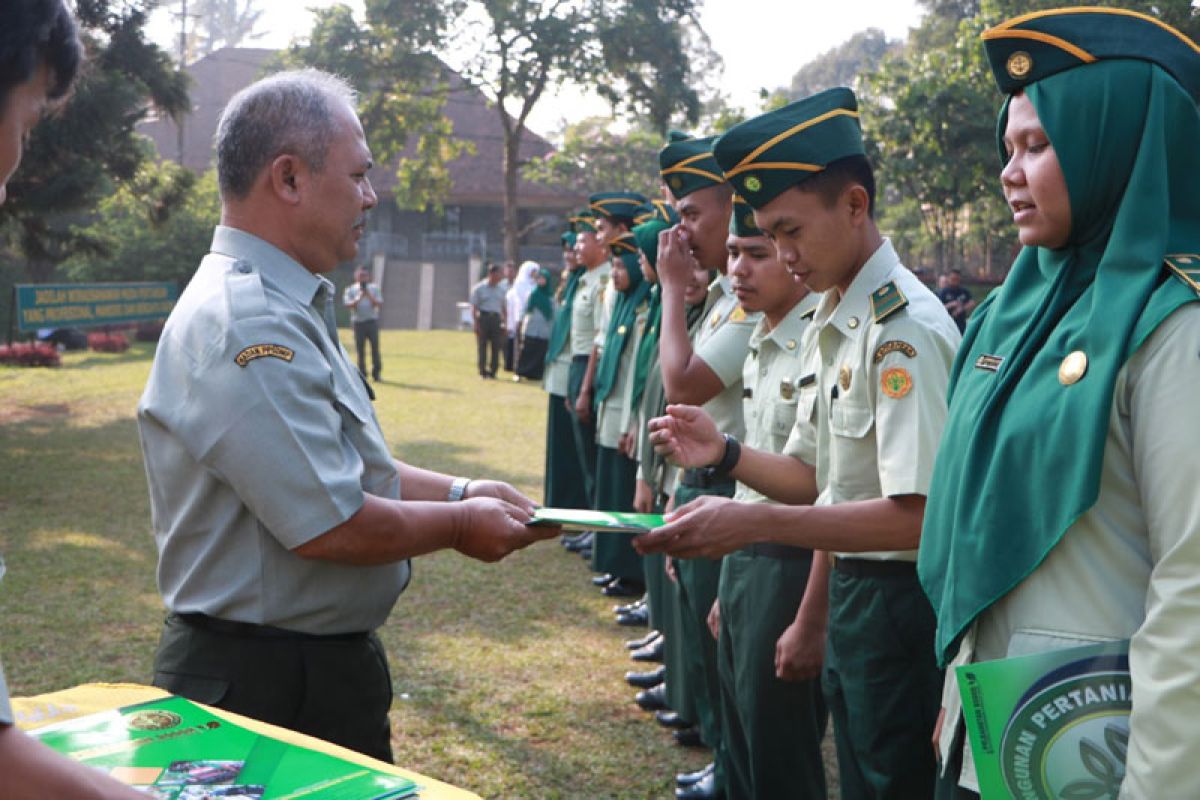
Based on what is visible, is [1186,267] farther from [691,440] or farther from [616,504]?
[616,504]

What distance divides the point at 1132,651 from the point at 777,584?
57.6 inches

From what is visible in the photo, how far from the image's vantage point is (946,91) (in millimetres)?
14391

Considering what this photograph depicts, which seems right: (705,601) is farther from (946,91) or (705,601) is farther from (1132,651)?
(946,91)

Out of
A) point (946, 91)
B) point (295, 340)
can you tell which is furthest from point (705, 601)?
point (946, 91)

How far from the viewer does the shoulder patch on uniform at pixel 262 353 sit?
2.08 m

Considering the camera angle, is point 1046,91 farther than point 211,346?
No

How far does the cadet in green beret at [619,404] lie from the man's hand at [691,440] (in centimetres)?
303

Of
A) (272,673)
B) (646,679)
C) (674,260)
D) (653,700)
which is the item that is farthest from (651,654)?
(272,673)

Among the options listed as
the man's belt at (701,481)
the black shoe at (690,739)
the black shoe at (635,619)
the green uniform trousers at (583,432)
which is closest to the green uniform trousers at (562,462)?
the green uniform trousers at (583,432)

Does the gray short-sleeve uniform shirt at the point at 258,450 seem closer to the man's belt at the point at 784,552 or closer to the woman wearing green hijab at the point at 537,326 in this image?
the man's belt at the point at 784,552

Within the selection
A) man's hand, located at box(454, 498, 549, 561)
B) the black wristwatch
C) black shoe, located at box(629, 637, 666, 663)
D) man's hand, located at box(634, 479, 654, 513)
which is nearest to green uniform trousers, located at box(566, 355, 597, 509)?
black shoe, located at box(629, 637, 666, 663)

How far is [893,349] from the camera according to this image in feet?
8.00

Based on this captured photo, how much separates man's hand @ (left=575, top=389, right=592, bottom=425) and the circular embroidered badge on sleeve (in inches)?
193

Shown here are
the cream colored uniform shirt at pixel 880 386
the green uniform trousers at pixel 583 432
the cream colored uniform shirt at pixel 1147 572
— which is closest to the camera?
the cream colored uniform shirt at pixel 1147 572
